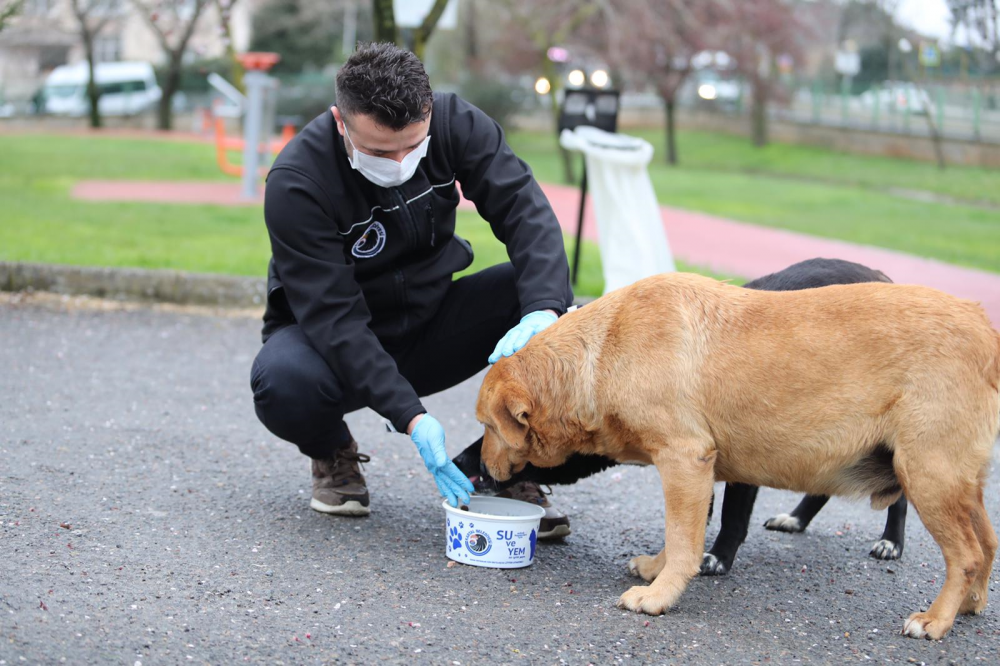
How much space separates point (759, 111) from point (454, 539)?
33.7 meters

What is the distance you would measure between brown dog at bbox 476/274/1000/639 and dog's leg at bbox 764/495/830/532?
2.97 ft

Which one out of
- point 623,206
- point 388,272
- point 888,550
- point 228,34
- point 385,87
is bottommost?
point 888,550

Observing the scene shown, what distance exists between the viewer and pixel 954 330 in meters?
3.28

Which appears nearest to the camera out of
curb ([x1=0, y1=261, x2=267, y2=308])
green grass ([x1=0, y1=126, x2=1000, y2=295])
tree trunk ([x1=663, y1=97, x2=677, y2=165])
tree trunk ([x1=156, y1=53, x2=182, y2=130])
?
curb ([x1=0, y1=261, x2=267, y2=308])

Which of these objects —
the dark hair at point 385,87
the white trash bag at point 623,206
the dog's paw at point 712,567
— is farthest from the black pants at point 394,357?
the white trash bag at point 623,206

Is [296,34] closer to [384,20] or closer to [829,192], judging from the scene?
[829,192]

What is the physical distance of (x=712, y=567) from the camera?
390cm

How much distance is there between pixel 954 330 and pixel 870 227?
1295 centimetres

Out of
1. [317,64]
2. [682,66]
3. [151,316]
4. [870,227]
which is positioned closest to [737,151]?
[682,66]

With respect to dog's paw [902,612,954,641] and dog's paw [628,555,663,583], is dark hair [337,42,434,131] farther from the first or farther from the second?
dog's paw [902,612,954,641]

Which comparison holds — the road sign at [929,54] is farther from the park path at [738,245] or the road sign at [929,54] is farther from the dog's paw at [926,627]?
the dog's paw at [926,627]

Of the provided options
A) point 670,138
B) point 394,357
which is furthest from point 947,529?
point 670,138

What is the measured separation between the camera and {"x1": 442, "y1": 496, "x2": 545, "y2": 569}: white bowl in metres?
3.72

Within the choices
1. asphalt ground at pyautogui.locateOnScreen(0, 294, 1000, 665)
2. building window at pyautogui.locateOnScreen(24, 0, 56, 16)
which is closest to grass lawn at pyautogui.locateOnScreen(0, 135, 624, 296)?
asphalt ground at pyautogui.locateOnScreen(0, 294, 1000, 665)
